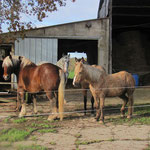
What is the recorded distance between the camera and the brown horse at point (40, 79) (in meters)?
5.36

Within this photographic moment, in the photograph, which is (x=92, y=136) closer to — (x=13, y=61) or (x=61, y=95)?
(x=61, y=95)

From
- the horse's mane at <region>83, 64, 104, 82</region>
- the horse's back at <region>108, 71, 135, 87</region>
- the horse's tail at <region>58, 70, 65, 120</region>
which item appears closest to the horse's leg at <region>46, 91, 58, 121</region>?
the horse's tail at <region>58, 70, 65, 120</region>

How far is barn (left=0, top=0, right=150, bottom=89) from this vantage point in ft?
33.9

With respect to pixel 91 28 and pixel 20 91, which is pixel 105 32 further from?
pixel 20 91

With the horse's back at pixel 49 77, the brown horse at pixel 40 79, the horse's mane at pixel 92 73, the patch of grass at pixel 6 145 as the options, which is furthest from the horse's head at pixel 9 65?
the patch of grass at pixel 6 145

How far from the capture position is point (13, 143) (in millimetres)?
3498

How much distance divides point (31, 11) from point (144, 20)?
11.8 meters

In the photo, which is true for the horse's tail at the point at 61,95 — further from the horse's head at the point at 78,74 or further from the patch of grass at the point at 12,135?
the patch of grass at the point at 12,135

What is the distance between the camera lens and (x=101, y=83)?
5211 mm

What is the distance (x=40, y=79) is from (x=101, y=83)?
5.70ft

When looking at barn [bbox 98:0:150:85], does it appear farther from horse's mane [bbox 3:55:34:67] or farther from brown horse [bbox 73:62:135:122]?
horse's mane [bbox 3:55:34:67]

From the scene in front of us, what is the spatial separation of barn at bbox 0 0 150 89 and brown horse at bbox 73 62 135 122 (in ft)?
13.4

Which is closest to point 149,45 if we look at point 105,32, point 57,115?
point 105,32

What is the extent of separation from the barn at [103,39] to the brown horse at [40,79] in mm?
2233
